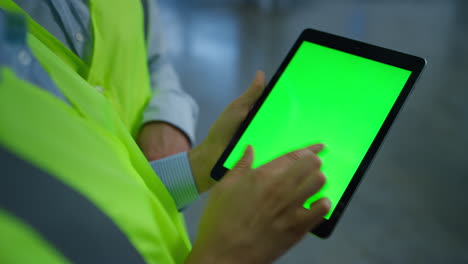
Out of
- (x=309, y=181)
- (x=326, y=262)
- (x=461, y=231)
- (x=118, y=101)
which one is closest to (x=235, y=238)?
(x=309, y=181)

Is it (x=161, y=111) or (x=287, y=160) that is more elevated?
(x=287, y=160)

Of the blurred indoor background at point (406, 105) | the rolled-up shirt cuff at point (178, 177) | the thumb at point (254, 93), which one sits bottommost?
the blurred indoor background at point (406, 105)

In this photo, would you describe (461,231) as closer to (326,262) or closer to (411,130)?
(326,262)

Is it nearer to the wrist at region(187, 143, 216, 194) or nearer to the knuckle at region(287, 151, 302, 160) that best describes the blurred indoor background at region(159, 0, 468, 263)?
the wrist at region(187, 143, 216, 194)

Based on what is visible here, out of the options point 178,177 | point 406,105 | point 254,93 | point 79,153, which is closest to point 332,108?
point 254,93

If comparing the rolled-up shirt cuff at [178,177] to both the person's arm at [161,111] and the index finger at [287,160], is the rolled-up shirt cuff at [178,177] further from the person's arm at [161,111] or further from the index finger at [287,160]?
the index finger at [287,160]

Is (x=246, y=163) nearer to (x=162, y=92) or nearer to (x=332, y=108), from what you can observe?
(x=332, y=108)

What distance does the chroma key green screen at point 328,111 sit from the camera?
543 mm

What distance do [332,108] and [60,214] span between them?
0.39 metres

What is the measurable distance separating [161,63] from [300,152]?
0.46 meters

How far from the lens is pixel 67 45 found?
0.58 m

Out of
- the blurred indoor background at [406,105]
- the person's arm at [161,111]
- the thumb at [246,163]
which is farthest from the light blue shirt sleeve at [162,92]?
Result: the blurred indoor background at [406,105]

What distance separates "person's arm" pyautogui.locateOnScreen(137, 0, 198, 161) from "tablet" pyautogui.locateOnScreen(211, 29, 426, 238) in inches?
5.2

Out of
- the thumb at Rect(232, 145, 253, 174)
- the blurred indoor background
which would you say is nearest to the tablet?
the thumb at Rect(232, 145, 253, 174)
